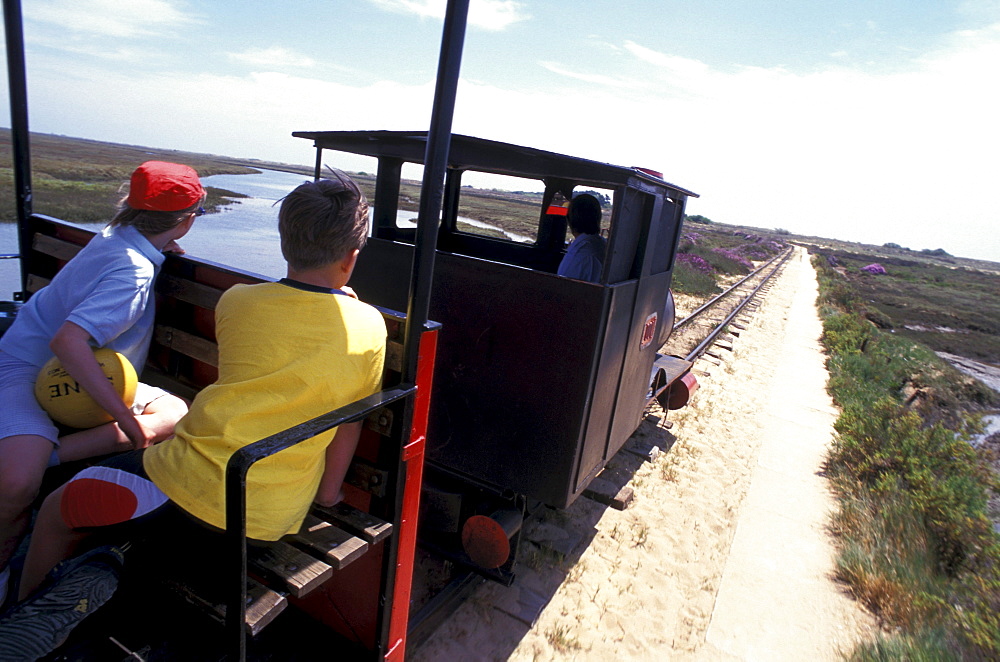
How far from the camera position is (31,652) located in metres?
1.62

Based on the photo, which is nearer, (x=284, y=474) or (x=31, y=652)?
(x=31, y=652)

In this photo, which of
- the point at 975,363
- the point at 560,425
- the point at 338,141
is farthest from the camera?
the point at 975,363

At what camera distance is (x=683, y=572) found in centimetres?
433

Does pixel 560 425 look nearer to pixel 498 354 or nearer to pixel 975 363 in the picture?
pixel 498 354

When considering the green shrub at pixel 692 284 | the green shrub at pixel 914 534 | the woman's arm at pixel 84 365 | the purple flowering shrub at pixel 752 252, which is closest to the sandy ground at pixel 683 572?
the green shrub at pixel 914 534

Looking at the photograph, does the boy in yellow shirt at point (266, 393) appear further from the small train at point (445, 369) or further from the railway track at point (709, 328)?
the railway track at point (709, 328)

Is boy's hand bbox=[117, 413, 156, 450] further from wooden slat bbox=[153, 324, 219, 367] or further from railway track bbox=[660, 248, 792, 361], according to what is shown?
railway track bbox=[660, 248, 792, 361]

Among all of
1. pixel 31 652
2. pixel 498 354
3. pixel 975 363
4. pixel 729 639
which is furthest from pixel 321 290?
pixel 975 363

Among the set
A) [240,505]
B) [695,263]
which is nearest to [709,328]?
[240,505]

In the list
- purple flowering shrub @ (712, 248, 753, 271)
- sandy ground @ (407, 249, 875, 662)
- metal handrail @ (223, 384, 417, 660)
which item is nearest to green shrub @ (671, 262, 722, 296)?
sandy ground @ (407, 249, 875, 662)

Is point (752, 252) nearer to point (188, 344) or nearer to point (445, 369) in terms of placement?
point (445, 369)

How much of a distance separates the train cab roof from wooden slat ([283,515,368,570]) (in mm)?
2040

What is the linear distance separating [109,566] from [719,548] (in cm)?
428

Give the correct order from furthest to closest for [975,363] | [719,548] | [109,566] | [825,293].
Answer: [825,293]
[975,363]
[719,548]
[109,566]
